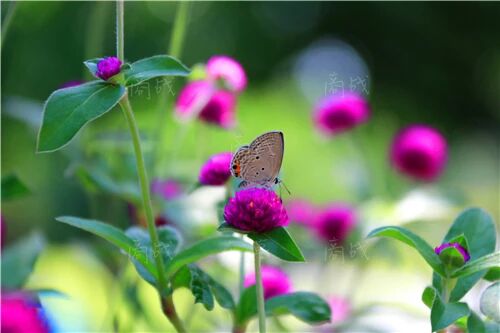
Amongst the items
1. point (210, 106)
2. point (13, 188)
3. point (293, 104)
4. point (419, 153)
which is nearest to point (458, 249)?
point (13, 188)

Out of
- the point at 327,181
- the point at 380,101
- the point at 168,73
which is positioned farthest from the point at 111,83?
the point at 380,101

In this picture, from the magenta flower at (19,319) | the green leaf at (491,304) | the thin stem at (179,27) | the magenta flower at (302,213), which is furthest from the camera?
the magenta flower at (302,213)

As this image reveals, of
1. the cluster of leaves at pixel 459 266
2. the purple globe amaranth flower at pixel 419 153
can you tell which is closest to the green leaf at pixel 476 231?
the cluster of leaves at pixel 459 266

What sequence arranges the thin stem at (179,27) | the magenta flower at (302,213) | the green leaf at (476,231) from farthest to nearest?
the magenta flower at (302,213)
the thin stem at (179,27)
the green leaf at (476,231)

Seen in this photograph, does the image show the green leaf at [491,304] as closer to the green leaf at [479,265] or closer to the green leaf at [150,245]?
the green leaf at [479,265]

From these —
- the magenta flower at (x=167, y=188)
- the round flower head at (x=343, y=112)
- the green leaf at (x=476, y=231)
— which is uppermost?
the round flower head at (x=343, y=112)

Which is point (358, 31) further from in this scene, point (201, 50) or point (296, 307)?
point (296, 307)

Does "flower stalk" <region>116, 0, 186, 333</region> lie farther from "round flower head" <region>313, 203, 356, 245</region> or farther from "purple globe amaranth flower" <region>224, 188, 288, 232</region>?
"round flower head" <region>313, 203, 356, 245</region>

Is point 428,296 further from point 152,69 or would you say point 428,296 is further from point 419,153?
point 419,153
